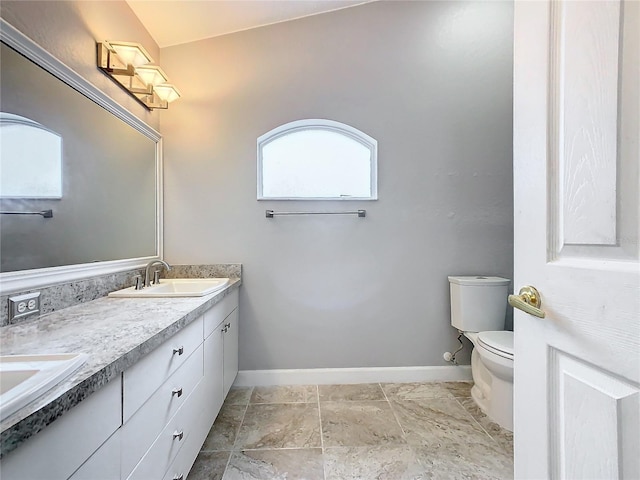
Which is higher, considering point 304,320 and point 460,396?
point 304,320

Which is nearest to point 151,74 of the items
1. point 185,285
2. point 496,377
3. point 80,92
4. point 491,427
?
point 80,92

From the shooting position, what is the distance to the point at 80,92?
132cm

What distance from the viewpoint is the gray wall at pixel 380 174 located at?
2.05 meters

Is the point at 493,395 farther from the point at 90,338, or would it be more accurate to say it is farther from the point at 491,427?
the point at 90,338

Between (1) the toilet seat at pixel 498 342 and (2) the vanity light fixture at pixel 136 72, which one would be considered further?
(1) the toilet seat at pixel 498 342

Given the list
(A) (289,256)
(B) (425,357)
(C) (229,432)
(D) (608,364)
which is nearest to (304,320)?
(A) (289,256)

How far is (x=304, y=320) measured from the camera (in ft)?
6.82

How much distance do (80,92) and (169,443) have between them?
1608 mm

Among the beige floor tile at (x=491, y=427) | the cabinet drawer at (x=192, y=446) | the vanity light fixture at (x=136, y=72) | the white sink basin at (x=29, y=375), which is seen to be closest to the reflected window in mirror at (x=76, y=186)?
the vanity light fixture at (x=136, y=72)

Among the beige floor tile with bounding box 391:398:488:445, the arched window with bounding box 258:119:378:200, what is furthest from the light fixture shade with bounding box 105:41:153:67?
the beige floor tile with bounding box 391:398:488:445

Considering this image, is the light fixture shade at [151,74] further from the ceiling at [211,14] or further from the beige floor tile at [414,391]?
the beige floor tile at [414,391]

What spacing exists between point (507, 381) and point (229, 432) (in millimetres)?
1652

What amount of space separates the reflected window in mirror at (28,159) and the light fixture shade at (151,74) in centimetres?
69

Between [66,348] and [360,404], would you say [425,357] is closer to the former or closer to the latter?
[360,404]
